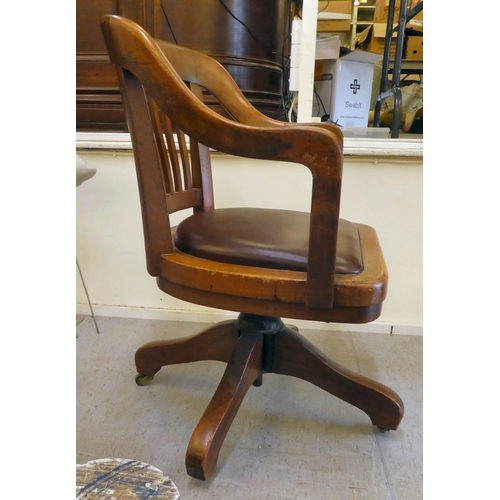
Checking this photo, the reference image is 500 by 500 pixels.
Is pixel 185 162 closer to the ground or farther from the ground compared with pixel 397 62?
closer to the ground

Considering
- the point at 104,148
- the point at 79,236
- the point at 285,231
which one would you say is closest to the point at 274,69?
the point at 104,148

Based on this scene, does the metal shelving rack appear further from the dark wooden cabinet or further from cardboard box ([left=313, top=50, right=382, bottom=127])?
the dark wooden cabinet

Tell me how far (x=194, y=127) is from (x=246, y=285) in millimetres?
259

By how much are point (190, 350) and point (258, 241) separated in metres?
0.45

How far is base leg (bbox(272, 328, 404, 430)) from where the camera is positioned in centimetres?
90

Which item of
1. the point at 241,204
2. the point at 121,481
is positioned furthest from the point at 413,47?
the point at 121,481

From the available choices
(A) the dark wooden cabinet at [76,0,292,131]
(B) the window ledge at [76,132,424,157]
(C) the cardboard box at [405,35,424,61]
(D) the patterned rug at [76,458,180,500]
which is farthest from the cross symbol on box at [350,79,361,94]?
(D) the patterned rug at [76,458,180,500]

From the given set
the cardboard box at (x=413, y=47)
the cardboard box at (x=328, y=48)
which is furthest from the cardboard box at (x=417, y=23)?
the cardboard box at (x=328, y=48)

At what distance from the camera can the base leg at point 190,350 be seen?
40.3 inches

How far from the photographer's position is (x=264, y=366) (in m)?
0.98

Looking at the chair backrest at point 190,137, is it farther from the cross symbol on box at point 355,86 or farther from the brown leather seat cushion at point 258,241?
the cross symbol on box at point 355,86

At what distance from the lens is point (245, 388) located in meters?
0.89

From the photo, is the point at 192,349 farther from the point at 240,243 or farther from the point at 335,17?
the point at 335,17

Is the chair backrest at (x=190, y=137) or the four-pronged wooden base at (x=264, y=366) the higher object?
the chair backrest at (x=190, y=137)
